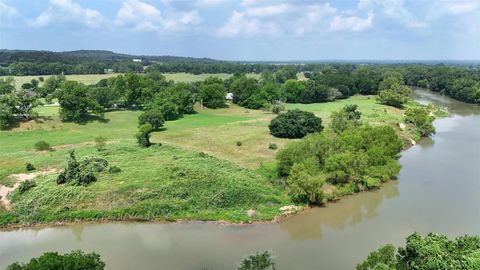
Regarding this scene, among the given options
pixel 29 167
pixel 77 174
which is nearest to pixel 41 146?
pixel 29 167

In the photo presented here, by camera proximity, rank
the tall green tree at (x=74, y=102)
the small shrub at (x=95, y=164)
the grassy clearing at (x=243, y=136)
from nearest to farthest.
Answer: the small shrub at (x=95, y=164) → the grassy clearing at (x=243, y=136) → the tall green tree at (x=74, y=102)

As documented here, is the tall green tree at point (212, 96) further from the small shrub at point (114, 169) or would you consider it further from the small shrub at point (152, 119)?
the small shrub at point (114, 169)

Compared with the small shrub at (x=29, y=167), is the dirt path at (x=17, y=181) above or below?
below

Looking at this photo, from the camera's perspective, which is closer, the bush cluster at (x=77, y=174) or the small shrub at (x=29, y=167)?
the bush cluster at (x=77, y=174)

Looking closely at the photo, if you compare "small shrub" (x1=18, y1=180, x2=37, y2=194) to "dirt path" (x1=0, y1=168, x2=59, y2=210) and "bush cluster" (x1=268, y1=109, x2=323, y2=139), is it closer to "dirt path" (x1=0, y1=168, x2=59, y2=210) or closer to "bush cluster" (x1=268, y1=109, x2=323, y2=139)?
"dirt path" (x1=0, y1=168, x2=59, y2=210)

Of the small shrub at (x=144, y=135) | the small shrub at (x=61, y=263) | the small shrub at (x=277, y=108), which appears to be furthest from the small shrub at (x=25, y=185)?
the small shrub at (x=277, y=108)

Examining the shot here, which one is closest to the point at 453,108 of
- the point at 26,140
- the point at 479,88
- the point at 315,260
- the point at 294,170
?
the point at 479,88
